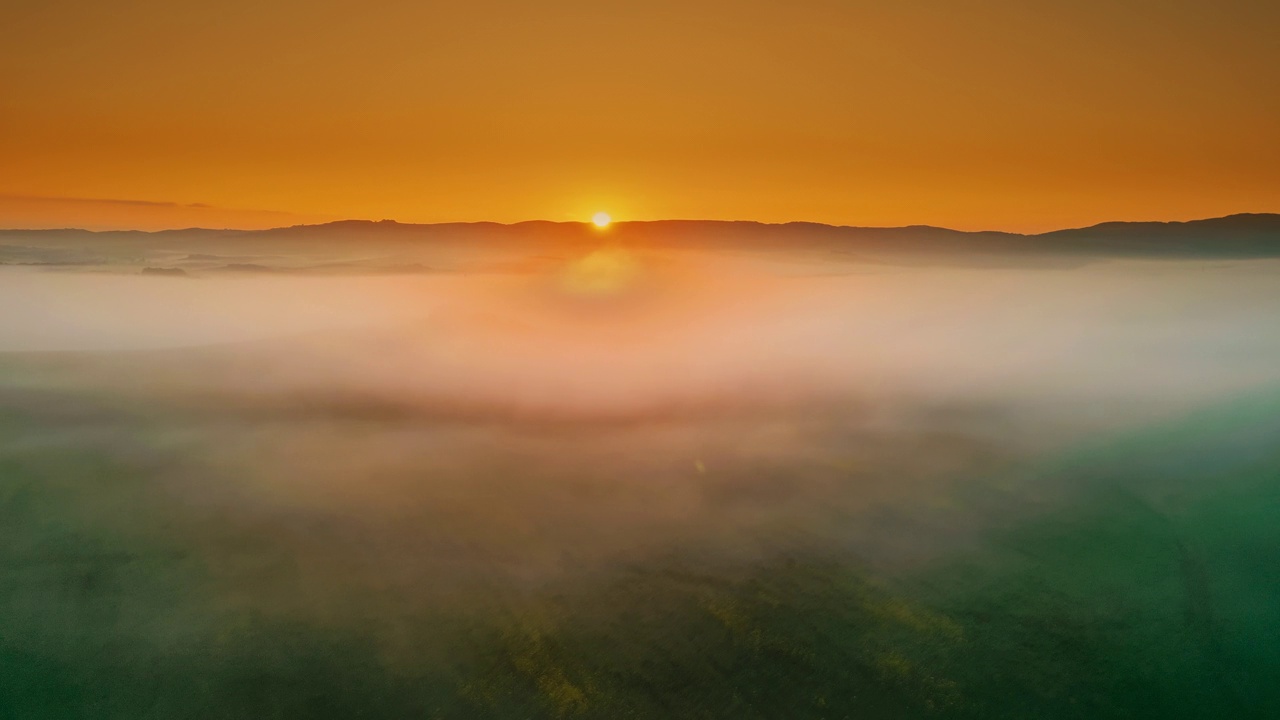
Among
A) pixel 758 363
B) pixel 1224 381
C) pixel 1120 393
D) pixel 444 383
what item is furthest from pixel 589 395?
pixel 1224 381

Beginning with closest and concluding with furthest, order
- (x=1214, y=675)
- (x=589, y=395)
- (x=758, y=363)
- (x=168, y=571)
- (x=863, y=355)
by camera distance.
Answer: (x=1214, y=675) < (x=168, y=571) < (x=589, y=395) < (x=758, y=363) < (x=863, y=355)

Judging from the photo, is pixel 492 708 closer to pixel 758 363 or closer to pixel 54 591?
pixel 54 591

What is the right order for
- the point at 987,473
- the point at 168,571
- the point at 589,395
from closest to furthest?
the point at 168,571 < the point at 987,473 < the point at 589,395

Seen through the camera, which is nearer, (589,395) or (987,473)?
(987,473)

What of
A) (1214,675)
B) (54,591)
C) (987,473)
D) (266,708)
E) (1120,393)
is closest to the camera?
(266,708)

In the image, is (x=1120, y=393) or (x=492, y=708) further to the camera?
(x=1120, y=393)

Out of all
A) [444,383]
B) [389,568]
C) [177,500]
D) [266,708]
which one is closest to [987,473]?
[389,568]

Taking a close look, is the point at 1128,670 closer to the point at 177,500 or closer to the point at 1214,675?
the point at 1214,675

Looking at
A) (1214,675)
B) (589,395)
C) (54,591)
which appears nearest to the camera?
(1214,675)
